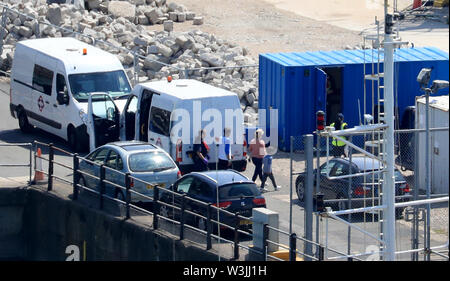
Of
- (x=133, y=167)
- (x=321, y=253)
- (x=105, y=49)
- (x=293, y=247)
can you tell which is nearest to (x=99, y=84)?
(x=133, y=167)

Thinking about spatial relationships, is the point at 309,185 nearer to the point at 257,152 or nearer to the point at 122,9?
the point at 257,152

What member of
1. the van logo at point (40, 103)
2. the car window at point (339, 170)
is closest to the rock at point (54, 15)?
the van logo at point (40, 103)

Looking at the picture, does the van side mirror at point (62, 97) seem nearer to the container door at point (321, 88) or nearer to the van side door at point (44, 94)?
the van side door at point (44, 94)

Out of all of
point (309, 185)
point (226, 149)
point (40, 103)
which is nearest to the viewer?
point (309, 185)

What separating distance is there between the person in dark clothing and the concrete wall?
11.9ft

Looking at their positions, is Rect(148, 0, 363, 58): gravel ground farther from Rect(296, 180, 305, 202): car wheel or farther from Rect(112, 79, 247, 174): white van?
Rect(296, 180, 305, 202): car wheel

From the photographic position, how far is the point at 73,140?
29.4m

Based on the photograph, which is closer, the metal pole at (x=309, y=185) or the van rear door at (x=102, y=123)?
the metal pole at (x=309, y=185)

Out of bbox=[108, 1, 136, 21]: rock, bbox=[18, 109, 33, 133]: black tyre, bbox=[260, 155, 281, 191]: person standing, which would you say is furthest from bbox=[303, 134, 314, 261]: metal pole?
bbox=[108, 1, 136, 21]: rock

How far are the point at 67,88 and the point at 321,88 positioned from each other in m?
6.49

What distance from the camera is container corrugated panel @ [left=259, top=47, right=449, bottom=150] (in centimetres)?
3069

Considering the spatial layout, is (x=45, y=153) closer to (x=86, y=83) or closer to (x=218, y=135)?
(x=86, y=83)

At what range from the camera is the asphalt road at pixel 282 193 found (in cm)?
2214

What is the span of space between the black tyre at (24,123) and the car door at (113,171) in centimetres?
733
